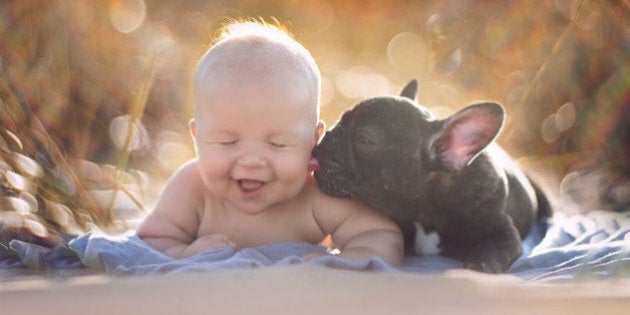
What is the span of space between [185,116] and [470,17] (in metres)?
2.24

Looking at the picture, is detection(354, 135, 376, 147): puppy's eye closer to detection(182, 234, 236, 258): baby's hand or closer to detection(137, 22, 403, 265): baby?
detection(137, 22, 403, 265): baby

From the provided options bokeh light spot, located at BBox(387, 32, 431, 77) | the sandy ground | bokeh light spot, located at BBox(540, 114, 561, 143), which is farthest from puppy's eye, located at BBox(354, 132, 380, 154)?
bokeh light spot, located at BBox(387, 32, 431, 77)

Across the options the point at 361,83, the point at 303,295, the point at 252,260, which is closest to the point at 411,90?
the point at 252,260

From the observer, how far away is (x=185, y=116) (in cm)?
576

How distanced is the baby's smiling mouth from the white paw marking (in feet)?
1.82

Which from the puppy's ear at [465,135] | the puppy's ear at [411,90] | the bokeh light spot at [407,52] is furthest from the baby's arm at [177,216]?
the bokeh light spot at [407,52]

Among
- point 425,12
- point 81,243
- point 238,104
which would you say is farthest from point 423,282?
point 425,12

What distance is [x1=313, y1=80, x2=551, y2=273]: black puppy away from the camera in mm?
2490

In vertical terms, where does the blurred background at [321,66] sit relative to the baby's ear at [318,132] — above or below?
above

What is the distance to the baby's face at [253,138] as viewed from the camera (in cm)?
242

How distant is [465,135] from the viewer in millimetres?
2508

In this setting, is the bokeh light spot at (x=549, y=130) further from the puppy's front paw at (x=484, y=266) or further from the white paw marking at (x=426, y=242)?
the puppy's front paw at (x=484, y=266)

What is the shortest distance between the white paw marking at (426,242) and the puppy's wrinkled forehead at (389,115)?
1.14 feet

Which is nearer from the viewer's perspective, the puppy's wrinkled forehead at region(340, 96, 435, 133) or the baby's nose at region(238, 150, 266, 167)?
the baby's nose at region(238, 150, 266, 167)
